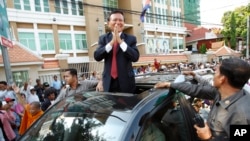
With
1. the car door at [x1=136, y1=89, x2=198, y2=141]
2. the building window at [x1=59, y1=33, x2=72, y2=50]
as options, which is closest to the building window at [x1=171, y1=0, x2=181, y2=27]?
the building window at [x1=59, y1=33, x2=72, y2=50]

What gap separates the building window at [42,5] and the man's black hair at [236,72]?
21.9 meters

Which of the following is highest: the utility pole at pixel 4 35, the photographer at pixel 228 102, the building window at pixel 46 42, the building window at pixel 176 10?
the building window at pixel 176 10

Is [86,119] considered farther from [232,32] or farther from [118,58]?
[232,32]

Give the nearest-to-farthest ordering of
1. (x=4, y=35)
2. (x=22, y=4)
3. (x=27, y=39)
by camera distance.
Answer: (x=4, y=35)
(x=22, y=4)
(x=27, y=39)

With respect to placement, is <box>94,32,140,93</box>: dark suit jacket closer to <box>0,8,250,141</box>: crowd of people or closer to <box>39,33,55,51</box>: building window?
<box>0,8,250,141</box>: crowd of people

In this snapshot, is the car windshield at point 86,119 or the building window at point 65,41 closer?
the car windshield at point 86,119

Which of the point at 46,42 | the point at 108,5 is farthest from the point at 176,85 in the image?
the point at 108,5

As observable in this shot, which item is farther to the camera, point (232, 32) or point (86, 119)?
point (232, 32)

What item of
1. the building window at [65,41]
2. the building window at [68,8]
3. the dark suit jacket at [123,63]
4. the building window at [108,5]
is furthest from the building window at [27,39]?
the dark suit jacket at [123,63]

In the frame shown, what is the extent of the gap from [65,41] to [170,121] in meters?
22.2

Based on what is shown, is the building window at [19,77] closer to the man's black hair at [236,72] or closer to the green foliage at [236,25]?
the man's black hair at [236,72]

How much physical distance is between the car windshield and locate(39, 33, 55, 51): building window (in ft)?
66.6

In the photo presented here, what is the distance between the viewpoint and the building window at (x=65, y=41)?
22750 millimetres

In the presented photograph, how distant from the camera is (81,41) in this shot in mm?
24469
